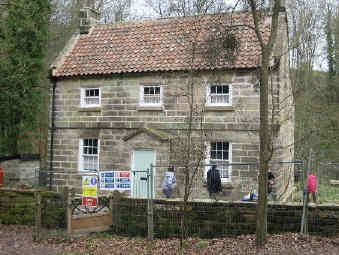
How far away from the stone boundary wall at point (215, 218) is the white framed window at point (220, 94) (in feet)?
21.8

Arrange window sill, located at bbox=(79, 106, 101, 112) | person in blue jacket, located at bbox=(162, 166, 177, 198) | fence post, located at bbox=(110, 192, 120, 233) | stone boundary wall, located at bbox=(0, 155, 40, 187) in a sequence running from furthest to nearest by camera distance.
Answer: stone boundary wall, located at bbox=(0, 155, 40, 187)
window sill, located at bbox=(79, 106, 101, 112)
person in blue jacket, located at bbox=(162, 166, 177, 198)
fence post, located at bbox=(110, 192, 120, 233)

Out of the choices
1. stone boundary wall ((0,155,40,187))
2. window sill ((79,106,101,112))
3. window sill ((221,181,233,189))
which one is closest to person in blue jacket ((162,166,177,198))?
window sill ((221,181,233,189))

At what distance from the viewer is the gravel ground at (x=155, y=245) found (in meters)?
10.5

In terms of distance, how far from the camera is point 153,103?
19344 millimetres

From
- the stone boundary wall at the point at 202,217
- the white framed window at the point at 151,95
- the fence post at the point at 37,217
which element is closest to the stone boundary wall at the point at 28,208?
the stone boundary wall at the point at 202,217

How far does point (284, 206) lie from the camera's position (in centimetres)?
1172

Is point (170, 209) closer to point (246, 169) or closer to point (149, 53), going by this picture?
point (246, 169)

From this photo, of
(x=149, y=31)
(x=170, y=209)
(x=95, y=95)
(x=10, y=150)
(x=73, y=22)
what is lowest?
(x=170, y=209)

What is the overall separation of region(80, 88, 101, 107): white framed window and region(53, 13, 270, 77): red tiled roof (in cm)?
85

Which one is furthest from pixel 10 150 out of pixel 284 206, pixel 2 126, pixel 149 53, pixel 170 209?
pixel 284 206

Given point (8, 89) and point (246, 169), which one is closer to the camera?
point (246, 169)

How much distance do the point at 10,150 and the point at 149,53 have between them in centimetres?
1007

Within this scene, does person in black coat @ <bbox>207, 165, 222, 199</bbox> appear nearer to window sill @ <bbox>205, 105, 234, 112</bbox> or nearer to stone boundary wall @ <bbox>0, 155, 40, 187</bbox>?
window sill @ <bbox>205, 105, 234, 112</bbox>

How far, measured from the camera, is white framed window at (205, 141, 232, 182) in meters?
17.7
